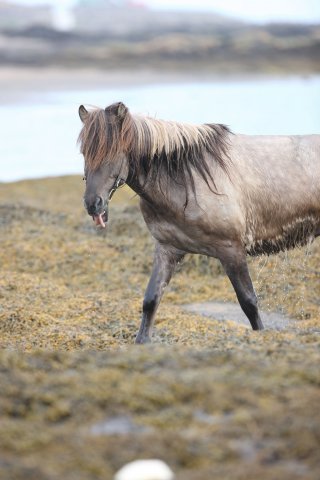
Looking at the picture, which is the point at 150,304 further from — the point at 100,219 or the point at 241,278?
the point at 100,219

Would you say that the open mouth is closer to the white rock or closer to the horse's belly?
the horse's belly

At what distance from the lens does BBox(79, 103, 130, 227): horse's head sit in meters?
7.08

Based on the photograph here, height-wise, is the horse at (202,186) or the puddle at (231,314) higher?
the horse at (202,186)

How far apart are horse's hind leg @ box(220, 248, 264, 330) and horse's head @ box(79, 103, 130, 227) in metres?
1.29

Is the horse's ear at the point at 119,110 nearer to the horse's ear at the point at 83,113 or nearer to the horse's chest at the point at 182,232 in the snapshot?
the horse's ear at the point at 83,113

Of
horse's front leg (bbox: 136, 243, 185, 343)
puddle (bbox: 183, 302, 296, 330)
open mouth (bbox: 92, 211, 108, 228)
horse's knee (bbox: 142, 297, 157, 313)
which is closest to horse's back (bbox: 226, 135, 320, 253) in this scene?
horse's front leg (bbox: 136, 243, 185, 343)

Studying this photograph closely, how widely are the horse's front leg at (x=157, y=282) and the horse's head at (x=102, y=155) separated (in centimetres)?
95

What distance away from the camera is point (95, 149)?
7.13 m

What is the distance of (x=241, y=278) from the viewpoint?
7848 millimetres

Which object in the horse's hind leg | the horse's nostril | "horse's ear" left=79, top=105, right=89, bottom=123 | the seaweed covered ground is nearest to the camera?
the seaweed covered ground

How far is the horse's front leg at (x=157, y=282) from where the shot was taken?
787 centimetres

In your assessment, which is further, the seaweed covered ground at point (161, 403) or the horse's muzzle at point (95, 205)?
the horse's muzzle at point (95, 205)

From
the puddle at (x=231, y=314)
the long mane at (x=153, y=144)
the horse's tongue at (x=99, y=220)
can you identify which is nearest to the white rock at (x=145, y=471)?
the horse's tongue at (x=99, y=220)

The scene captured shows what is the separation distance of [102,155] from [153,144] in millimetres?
546
